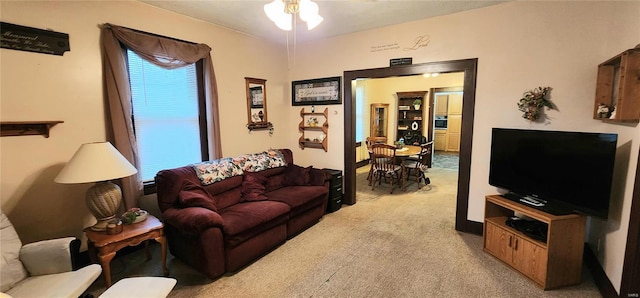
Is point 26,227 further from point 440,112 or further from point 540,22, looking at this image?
point 440,112

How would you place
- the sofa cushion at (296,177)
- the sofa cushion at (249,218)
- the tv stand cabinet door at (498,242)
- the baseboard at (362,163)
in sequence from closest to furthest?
the sofa cushion at (249,218) < the tv stand cabinet door at (498,242) < the sofa cushion at (296,177) < the baseboard at (362,163)

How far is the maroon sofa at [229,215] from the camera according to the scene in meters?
2.35

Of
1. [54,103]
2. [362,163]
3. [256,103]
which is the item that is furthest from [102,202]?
[362,163]

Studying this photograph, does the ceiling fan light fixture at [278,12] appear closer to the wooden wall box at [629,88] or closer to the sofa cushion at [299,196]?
the sofa cushion at [299,196]

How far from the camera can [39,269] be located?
5.96ft

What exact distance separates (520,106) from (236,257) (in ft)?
10.6

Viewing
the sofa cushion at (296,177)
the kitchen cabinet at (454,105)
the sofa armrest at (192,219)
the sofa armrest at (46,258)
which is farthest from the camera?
the kitchen cabinet at (454,105)

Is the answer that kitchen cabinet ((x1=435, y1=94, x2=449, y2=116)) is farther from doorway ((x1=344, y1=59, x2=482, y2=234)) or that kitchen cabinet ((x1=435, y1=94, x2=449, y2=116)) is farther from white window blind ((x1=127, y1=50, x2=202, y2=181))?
white window blind ((x1=127, y1=50, x2=202, y2=181))

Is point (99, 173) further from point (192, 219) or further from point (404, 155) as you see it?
point (404, 155)

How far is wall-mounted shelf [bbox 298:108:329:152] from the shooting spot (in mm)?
4316

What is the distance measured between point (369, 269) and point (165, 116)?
9.28 ft

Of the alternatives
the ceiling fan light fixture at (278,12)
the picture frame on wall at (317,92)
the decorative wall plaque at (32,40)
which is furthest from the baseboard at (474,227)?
the decorative wall plaque at (32,40)

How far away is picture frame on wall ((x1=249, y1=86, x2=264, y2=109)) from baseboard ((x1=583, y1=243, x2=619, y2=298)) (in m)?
4.15

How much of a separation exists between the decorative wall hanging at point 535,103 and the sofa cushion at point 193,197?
333cm
